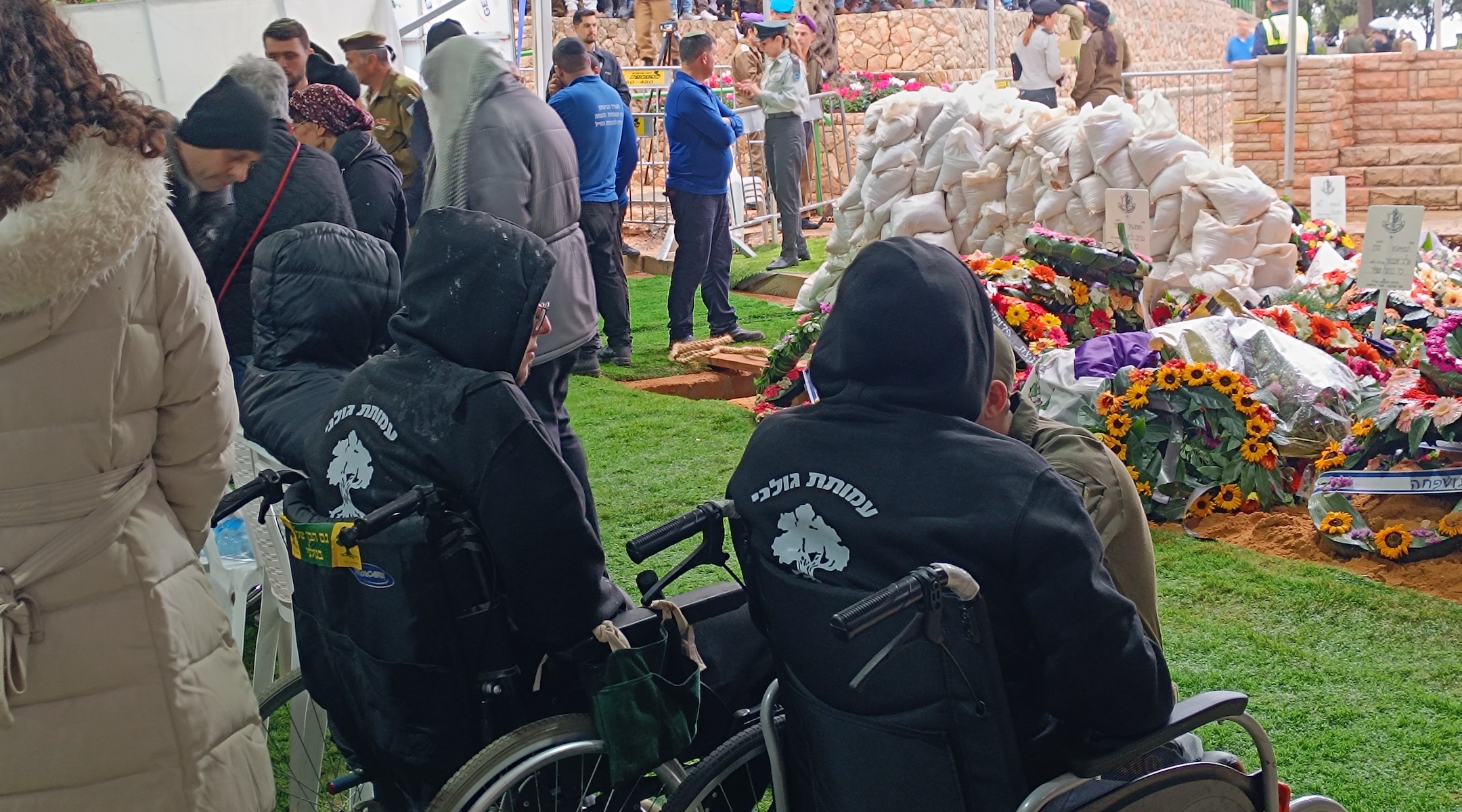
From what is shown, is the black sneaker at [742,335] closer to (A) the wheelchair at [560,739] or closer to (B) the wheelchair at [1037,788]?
(A) the wheelchair at [560,739]

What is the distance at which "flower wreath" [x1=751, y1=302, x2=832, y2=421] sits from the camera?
6.46 m

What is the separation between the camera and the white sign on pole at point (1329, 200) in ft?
26.2

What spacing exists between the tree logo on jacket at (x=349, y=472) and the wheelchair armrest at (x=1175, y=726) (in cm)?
126

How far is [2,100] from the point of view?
6.07 feet

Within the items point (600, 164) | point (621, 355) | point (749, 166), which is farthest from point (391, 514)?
point (749, 166)

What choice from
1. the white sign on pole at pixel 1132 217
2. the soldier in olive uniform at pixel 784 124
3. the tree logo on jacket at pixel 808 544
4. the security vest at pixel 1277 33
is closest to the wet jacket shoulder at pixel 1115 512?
the tree logo on jacket at pixel 808 544

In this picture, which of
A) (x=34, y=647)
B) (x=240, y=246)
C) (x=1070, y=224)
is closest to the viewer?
(x=34, y=647)

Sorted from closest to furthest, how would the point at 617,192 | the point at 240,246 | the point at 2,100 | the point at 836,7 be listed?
the point at 2,100
the point at 240,246
the point at 617,192
the point at 836,7

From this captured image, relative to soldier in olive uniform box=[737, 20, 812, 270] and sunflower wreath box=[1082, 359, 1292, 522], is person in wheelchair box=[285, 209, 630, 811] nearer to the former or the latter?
sunflower wreath box=[1082, 359, 1292, 522]

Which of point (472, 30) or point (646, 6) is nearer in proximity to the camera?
point (472, 30)

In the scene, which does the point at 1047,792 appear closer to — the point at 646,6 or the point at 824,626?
the point at 824,626

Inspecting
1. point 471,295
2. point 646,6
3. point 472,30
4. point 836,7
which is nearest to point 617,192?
point 472,30

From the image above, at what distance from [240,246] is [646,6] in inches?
656

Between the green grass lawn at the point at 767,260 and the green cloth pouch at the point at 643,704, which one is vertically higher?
the green cloth pouch at the point at 643,704
